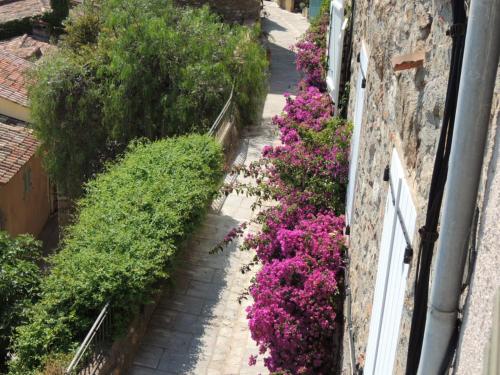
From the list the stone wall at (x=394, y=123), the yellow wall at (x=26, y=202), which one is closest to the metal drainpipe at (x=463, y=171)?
the stone wall at (x=394, y=123)

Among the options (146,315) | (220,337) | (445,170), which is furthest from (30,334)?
(445,170)

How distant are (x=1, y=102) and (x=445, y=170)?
53.7 feet

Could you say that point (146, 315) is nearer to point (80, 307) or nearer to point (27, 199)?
point (80, 307)

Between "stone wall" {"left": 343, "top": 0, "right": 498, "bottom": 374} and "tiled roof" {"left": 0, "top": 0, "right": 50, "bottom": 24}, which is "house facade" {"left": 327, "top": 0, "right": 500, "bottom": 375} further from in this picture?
"tiled roof" {"left": 0, "top": 0, "right": 50, "bottom": 24}

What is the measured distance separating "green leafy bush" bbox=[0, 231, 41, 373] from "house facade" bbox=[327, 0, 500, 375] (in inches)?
188

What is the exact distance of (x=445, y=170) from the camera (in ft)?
8.29

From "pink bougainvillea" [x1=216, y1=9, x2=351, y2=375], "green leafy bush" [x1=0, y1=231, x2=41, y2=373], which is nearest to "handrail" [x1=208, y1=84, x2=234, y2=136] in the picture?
"pink bougainvillea" [x1=216, y1=9, x2=351, y2=375]

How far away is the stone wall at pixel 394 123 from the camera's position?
2.99 meters

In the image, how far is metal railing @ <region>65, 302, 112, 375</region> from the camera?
278 inches

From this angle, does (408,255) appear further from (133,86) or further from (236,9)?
(236,9)

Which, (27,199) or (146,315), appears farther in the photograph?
(27,199)

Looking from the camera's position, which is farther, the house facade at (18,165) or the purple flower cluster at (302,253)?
the house facade at (18,165)

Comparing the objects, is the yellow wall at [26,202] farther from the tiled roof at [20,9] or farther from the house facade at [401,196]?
the house facade at [401,196]

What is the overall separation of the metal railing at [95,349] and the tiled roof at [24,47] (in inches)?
587
